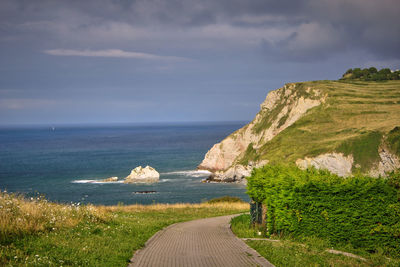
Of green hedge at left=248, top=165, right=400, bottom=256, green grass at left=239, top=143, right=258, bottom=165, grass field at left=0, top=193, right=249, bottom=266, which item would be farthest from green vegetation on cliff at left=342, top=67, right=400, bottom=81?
grass field at left=0, top=193, right=249, bottom=266

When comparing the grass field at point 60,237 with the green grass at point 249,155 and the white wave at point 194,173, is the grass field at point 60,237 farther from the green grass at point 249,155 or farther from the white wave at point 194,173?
the white wave at point 194,173

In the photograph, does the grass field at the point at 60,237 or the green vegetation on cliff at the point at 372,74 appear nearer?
the grass field at the point at 60,237

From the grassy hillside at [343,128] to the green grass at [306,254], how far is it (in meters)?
45.8

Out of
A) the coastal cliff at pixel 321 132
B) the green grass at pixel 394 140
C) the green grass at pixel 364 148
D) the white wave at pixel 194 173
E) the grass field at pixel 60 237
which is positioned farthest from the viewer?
the white wave at pixel 194 173

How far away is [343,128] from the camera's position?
78.8 metres

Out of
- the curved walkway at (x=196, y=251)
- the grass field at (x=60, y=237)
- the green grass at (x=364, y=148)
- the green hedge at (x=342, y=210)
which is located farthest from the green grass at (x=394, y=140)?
the grass field at (x=60, y=237)

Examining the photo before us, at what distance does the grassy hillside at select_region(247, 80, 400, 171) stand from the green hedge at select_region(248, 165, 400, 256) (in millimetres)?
44767

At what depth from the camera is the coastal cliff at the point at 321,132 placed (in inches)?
2576

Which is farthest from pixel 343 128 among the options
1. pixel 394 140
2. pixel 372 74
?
pixel 372 74

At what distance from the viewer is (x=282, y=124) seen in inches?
3674

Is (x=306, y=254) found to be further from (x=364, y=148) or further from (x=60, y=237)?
(x=364, y=148)

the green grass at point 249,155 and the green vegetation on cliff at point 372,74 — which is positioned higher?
the green vegetation on cliff at point 372,74

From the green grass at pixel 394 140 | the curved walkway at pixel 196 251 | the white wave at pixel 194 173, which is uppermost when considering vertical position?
the green grass at pixel 394 140

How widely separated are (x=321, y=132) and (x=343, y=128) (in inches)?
181
